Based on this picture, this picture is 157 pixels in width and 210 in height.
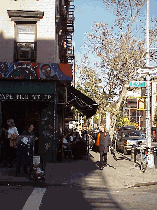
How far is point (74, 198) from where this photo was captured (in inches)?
358

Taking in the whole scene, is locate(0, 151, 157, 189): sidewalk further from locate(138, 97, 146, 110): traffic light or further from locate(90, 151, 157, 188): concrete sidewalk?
locate(138, 97, 146, 110): traffic light


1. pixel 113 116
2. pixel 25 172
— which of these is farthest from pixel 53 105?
pixel 113 116

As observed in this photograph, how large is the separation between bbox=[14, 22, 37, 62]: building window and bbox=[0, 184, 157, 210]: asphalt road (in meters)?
8.36

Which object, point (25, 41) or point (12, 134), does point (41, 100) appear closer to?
point (25, 41)

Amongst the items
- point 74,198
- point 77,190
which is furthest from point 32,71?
point 74,198

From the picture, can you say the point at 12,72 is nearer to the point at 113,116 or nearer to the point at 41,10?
the point at 41,10

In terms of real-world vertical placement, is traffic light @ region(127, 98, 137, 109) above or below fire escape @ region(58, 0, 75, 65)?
below

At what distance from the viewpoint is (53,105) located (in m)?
17.4

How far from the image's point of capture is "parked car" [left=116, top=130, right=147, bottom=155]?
1024 inches

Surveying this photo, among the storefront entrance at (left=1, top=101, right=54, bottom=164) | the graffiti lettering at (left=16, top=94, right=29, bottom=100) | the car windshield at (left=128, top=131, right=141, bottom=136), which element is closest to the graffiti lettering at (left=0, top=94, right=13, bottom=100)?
the graffiti lettering at (left=16, top=94, right=29, bottom=100)

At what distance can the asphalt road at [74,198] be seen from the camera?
8.05 metres

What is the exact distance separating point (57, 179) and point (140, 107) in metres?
6.79

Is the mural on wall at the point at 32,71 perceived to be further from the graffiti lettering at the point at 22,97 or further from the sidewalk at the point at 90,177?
the sidewalk at the point at 90,177

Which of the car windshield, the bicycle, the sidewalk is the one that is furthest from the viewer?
the car windshield
